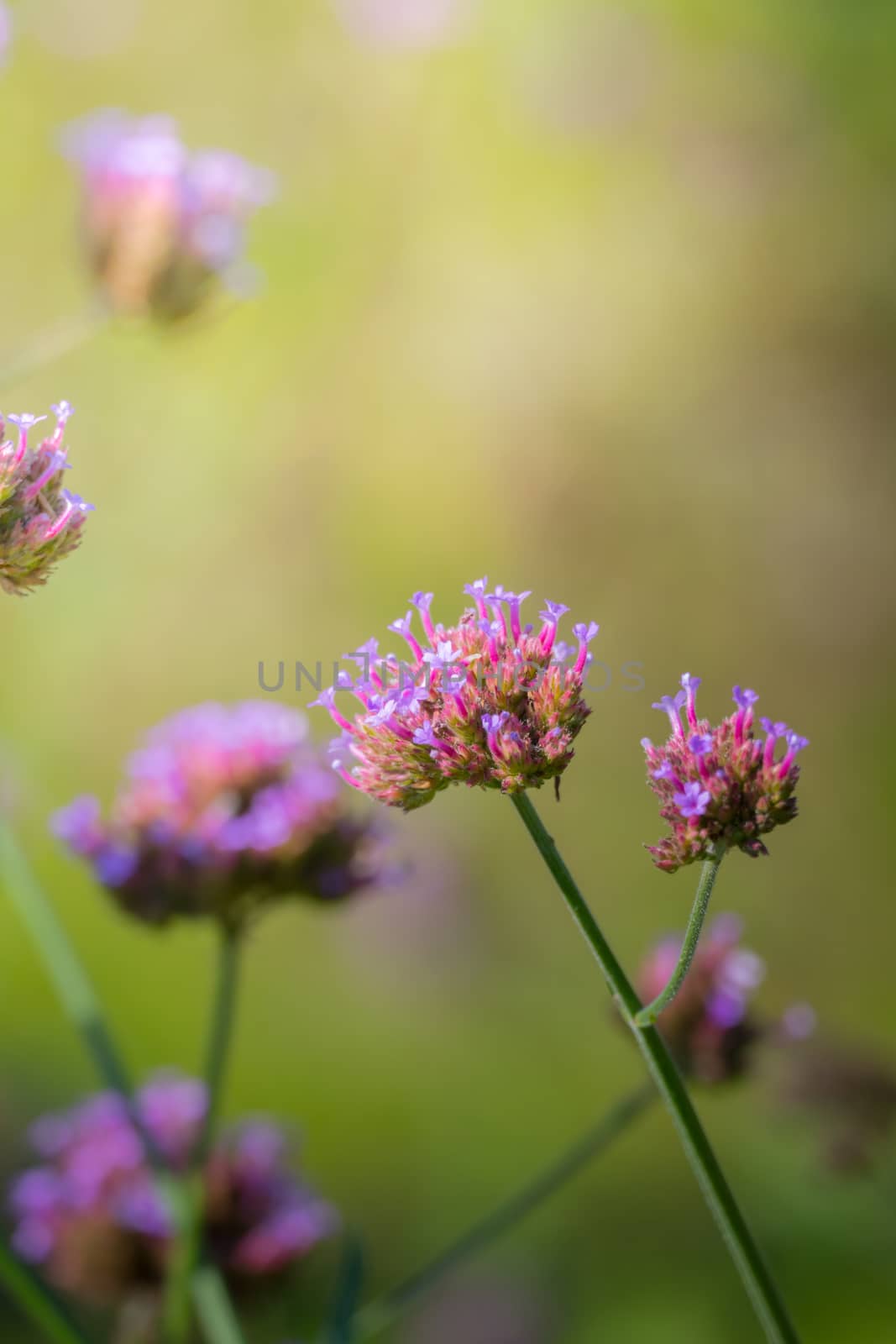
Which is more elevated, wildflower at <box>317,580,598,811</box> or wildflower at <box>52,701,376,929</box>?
wildflower at <box>52,701,376,929</box>

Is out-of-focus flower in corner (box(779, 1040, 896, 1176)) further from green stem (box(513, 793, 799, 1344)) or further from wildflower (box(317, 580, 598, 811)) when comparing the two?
wildflower (box(317, 580, 598, 811))

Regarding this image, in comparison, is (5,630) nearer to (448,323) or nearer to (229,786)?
(448,323)

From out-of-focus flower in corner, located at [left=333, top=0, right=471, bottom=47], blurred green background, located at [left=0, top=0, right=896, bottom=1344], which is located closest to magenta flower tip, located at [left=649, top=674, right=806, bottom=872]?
blurred green background, located at [left=0, top=0, right=896, bottom=1344]

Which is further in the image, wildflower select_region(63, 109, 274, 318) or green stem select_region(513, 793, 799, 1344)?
wildflower select_region(63, 109, 274, 318)

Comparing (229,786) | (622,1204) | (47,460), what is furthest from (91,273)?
(622,1204)

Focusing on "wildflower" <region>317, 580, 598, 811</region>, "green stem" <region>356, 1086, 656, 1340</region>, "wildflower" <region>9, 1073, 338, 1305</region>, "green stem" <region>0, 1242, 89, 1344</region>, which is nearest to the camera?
"wildflower" <region>317, 580, 598, 811</region>

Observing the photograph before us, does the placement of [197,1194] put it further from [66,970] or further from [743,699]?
[743,699]

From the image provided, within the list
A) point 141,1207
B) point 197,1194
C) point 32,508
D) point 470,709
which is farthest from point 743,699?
point 141,1207
